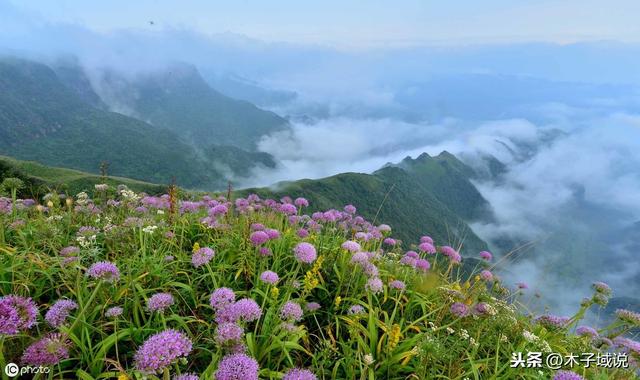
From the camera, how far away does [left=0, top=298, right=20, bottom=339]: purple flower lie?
9.10ft

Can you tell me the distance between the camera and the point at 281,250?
609cm

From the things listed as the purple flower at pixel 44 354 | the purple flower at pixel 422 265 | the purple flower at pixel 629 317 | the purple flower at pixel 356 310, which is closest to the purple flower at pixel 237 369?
the purple flower at pixel 44 354

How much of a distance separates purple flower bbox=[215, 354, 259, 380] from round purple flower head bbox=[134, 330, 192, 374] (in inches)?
11.3

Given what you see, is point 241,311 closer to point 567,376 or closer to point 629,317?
point 567,376

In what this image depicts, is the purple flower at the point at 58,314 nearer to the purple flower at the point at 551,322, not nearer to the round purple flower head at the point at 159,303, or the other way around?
the round purple flower head at the point at 159,303

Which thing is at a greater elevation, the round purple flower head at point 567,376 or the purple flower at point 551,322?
the round purple flower head at point 567,376

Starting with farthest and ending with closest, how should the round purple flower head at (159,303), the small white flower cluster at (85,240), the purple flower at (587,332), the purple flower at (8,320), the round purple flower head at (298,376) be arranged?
the purple flower at (587,332), the small white flower cluster at (85,240), the round purple flower head at (159,303), the round purple flower head at (298,376), the purple flower at (8,320)

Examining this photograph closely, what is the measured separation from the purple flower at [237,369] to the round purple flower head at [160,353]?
0.29m

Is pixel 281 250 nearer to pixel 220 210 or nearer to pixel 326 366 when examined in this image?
pixel 220 210

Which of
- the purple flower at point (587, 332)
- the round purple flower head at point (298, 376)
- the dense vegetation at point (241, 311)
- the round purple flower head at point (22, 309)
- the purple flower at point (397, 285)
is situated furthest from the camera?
the purple flower at point (397, 285)

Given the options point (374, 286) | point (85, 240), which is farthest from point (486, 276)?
point (85, 240)

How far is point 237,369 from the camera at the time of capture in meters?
2.73

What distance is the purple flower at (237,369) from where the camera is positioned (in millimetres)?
2658

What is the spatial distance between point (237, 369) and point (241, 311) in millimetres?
824
